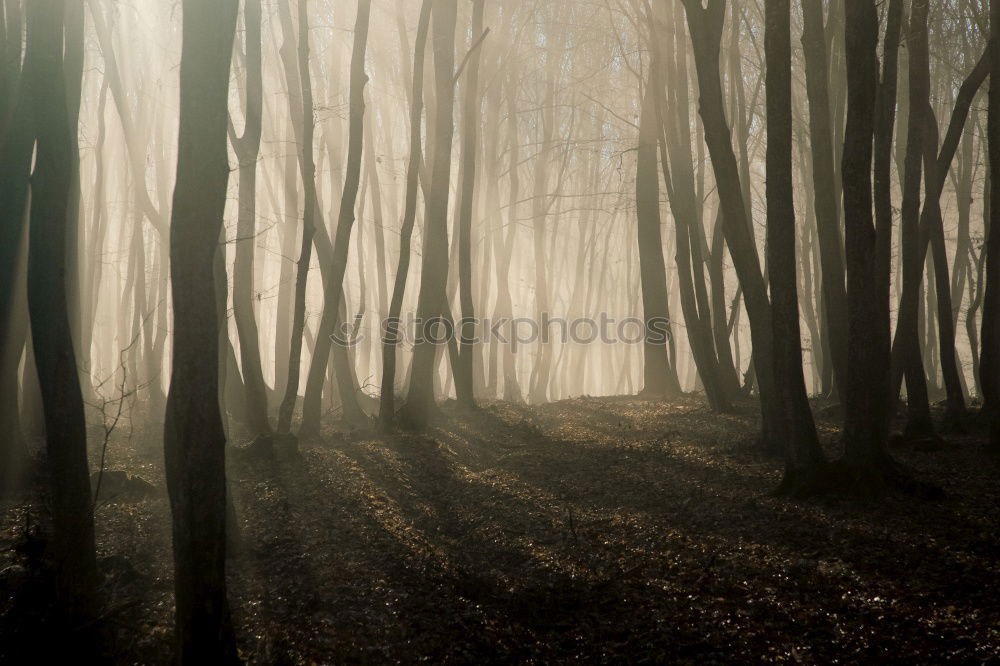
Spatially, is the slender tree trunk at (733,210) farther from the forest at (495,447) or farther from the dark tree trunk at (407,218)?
the dark tree trunk at (407,218)

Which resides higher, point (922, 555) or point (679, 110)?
point (679, 110)

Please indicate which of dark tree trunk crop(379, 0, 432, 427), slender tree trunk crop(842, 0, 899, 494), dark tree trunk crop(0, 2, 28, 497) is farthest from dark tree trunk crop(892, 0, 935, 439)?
dark tree trunk crop(0, 2, 28, 497)

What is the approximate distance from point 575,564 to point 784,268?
2948 millimetres

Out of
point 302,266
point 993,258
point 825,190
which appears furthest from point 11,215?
point 993,258

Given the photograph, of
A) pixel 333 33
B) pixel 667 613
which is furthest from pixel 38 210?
pixel 333 33

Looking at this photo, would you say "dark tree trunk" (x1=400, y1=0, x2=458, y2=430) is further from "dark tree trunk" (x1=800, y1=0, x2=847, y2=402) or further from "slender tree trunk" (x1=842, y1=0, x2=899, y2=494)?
"slender tree trunk" (x1=842, y1=0, x2=899, y2=494)

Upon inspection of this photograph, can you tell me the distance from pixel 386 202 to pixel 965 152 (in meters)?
15.1

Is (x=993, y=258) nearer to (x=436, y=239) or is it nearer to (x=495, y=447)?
(x=495, y=447)

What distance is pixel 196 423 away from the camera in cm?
342

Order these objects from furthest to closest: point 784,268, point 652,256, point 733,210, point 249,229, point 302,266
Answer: point 652,256 < point 249,229 < point 302,266 < point 733,210 < point 784,268

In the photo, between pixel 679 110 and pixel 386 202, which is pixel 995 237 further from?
pixel 386 202

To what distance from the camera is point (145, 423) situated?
11.7 meters

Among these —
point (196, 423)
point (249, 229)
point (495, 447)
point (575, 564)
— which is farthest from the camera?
point (495, 447)

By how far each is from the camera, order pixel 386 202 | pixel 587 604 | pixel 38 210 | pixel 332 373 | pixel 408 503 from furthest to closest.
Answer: pixel 386 202
pixel 332 373
pixel 408 503
pixel 587 604
pixel 38 210
